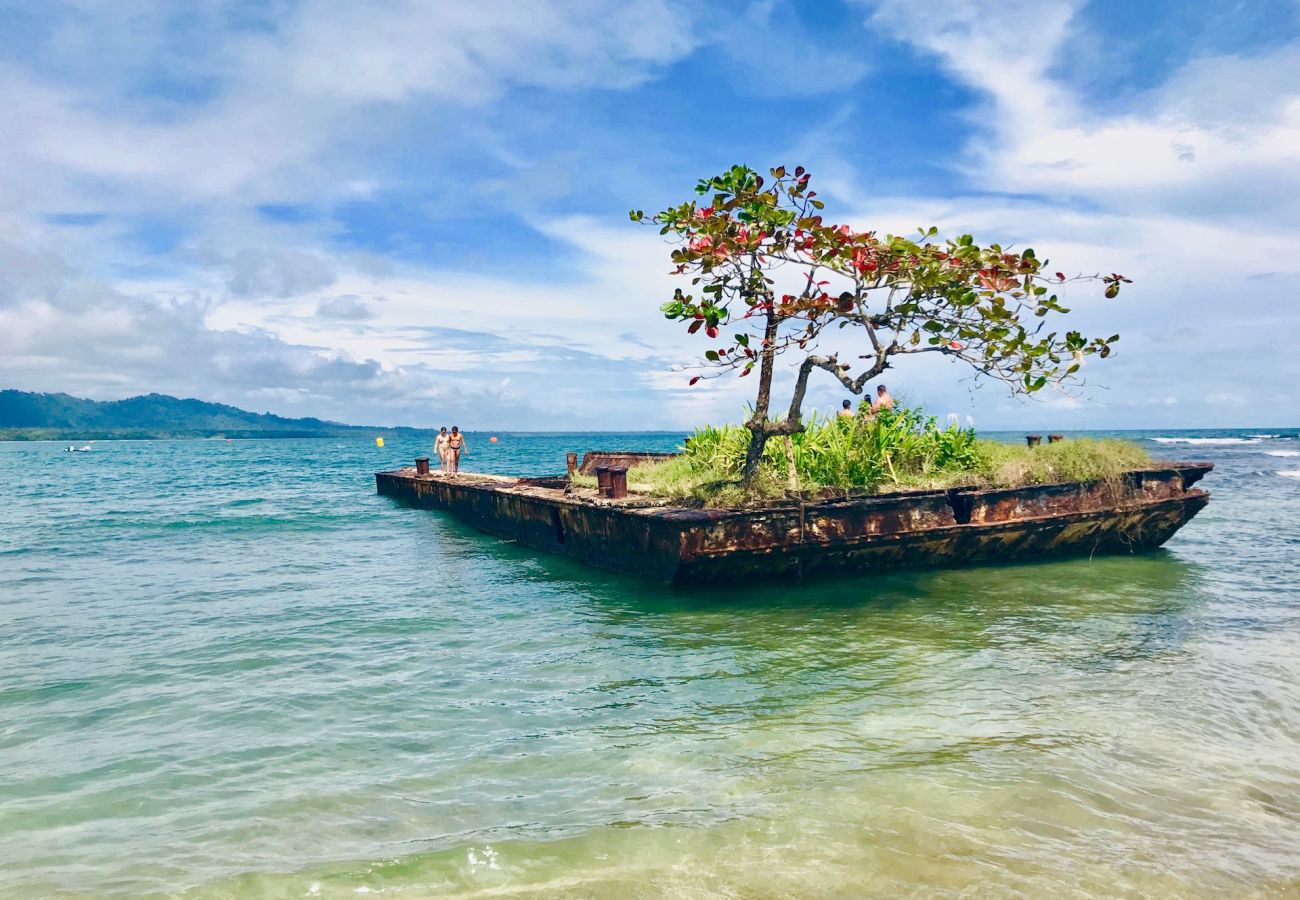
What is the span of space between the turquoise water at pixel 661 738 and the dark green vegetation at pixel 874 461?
1.30 metres

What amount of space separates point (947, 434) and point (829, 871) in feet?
32.2

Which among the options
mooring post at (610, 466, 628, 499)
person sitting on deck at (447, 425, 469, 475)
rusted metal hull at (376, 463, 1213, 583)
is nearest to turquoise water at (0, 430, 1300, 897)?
rusted metal hull at (376, 463, 1213, 583)

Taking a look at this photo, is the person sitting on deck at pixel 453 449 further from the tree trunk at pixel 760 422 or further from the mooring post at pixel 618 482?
the tree trunk at pixel 760 422

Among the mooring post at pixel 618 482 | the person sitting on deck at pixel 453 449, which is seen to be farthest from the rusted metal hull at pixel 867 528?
the person sitting on deck at pixel 453 449

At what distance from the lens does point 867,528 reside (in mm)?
10891

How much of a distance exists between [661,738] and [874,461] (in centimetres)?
691

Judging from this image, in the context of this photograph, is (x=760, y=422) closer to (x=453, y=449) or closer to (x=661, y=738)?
(x=661, y=738)

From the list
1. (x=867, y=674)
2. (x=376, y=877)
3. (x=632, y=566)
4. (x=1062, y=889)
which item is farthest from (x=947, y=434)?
(x=376, y=877)

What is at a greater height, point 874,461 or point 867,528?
point 874,461

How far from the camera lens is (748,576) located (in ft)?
34.5

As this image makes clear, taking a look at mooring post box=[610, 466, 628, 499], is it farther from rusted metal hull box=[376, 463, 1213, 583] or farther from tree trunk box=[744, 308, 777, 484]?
tree trunk box=[744, 308, 777, 484]

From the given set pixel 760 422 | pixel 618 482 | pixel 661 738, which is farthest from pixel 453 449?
pixel 661 738

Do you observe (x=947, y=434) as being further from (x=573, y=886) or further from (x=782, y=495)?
(x=573, y=886)

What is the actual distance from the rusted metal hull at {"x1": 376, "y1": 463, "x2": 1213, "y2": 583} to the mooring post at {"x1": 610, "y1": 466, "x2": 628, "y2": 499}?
8.6 inches
